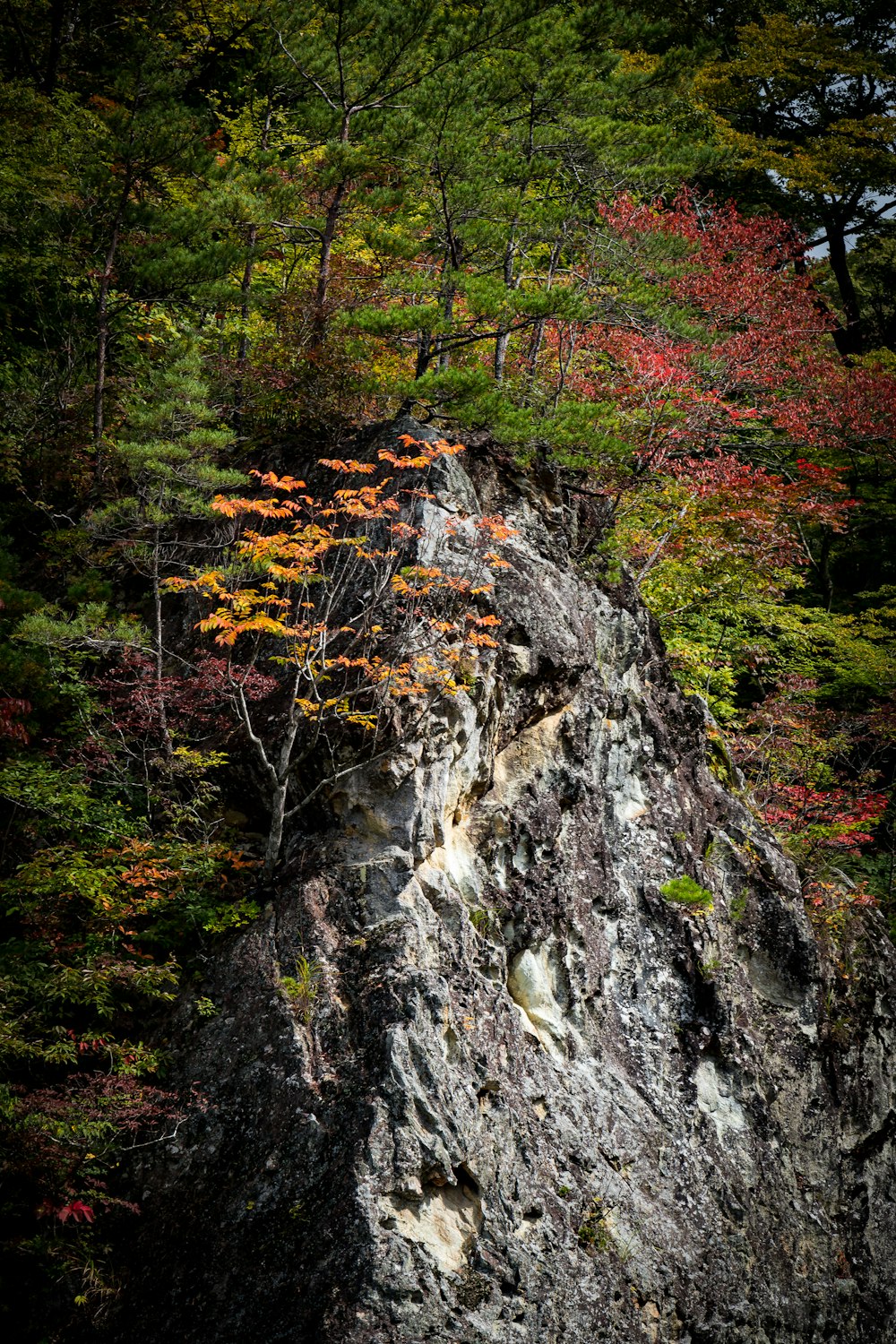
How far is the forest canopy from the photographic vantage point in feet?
23.2

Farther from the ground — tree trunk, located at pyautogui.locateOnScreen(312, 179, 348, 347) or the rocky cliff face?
tree trunk, located at pyautogui.locateOnScreen(312, 179, 348, 347)

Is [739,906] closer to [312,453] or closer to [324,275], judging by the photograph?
[312,453]

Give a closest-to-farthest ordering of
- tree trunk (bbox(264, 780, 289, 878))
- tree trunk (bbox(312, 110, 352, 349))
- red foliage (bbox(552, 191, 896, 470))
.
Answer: tree trunk (bbox(264, 780, 289, 878))
tree trunk (bbox(312, 110, 352, 349))
red foliage (bbox(552, 191, 896, 470))

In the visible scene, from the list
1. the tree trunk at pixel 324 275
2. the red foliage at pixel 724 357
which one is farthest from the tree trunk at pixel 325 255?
the red foliage at pixel 724 357

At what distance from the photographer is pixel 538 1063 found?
293 inches

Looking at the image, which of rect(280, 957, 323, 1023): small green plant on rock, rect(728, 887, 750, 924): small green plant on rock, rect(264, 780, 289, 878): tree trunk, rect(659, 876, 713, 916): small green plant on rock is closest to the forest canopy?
rect(264, 780, 289, 878): tree trunk

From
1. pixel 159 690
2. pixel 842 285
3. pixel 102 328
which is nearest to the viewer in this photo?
pixel 159 690

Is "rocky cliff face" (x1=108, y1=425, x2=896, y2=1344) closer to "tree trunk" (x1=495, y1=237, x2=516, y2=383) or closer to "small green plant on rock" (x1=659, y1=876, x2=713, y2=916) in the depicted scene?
"small green plant on rock" (x1=659, y1=876, x2=713, y2=916)

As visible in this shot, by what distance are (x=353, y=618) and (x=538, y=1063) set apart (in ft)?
14.3

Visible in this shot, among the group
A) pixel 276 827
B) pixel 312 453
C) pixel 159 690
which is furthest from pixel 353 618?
pixel 312 453

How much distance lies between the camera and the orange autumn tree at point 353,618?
7.16 m

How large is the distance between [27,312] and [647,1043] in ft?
44.4

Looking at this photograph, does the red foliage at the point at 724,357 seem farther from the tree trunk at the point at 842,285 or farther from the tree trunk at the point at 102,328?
the tree trunk at the point at 102,328

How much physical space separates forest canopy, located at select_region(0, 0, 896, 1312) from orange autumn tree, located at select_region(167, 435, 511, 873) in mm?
54
